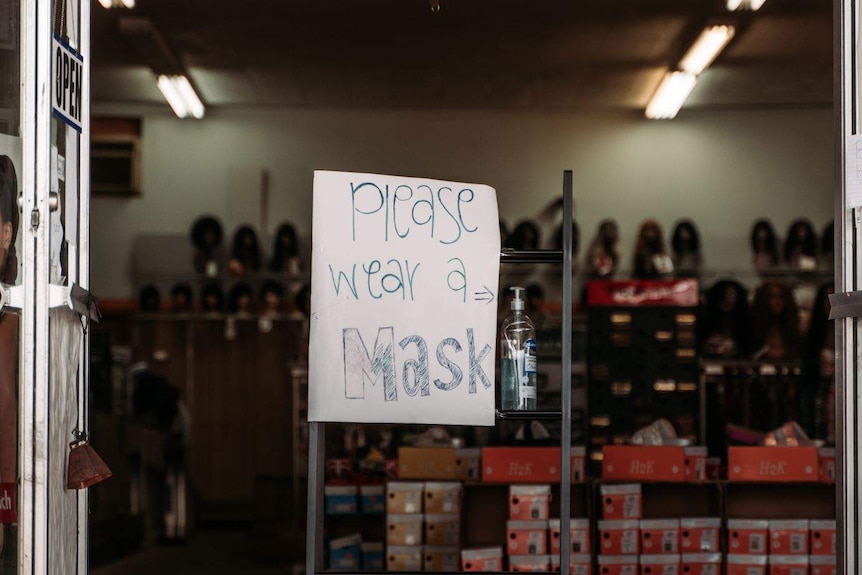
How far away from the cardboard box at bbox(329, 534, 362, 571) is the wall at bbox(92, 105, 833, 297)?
5059 millimetres

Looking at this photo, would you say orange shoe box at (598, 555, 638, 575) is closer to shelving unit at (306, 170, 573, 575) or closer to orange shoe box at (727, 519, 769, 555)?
orange shoe box at (727, 519, 769, 555)

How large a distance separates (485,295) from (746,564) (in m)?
3.49

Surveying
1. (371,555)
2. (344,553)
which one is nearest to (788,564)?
(371,555)

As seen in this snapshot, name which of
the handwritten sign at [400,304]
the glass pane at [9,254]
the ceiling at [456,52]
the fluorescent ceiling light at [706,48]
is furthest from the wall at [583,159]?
the glass pane at [9,254]

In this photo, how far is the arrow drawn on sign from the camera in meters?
3.29

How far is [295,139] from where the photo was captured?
37.0ft

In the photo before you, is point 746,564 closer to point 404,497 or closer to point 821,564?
point 821,564

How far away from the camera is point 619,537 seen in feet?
19.7

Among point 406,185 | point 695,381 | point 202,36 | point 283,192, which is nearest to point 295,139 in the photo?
point 283,192

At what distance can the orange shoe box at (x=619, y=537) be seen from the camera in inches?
237

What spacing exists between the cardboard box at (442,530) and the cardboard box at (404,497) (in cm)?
10

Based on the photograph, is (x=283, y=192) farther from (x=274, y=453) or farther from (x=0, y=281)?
(x=0, y=281)

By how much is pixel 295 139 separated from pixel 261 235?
3.47ft

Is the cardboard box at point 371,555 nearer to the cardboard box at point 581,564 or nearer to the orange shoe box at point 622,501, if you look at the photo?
the cardboard box at point 581,564
